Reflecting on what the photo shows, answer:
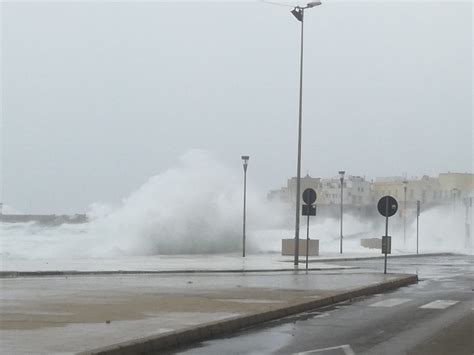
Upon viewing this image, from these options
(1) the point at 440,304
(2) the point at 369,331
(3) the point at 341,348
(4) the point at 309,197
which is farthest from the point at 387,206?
(3) the point at 341,348

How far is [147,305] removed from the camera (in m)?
14.0

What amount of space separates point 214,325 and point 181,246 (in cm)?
3477

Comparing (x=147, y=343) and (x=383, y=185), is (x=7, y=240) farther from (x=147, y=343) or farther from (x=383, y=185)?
(x=383, y=185)

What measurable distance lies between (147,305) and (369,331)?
4.21m

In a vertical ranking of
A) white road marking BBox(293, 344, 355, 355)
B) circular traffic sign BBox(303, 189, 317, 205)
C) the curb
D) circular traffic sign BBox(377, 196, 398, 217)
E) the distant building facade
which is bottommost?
white road marking BBox(293, 344, 355, 355)

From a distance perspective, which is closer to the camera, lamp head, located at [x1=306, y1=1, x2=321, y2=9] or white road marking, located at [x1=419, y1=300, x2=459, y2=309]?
white road marking, located at [x1=419, y1=300, x2=459, y2=309]

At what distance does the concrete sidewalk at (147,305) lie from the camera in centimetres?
997

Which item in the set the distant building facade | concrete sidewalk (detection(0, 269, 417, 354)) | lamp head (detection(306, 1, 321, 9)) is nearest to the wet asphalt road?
concrete sidewalk (detection(0, 269, 417, 354))

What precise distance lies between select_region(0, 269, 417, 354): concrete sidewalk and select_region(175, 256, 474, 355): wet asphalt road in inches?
15.9

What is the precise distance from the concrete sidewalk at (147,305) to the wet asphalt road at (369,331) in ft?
1.33

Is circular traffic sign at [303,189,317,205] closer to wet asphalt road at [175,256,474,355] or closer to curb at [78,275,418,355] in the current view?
wet asphalt road at [175,256,474,355]

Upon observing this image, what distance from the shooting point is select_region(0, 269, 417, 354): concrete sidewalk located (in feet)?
32.7

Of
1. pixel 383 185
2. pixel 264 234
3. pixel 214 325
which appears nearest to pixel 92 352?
pixel 214 325

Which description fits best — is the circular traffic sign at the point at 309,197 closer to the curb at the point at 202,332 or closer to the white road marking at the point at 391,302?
the white road marking at the point at 391,302
